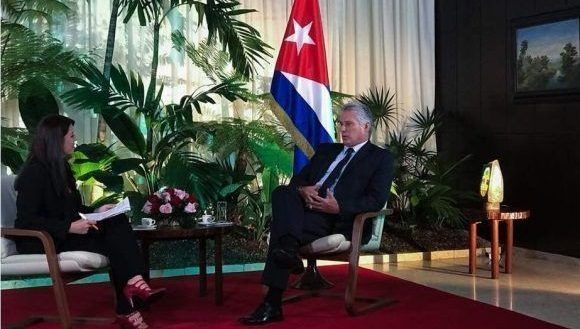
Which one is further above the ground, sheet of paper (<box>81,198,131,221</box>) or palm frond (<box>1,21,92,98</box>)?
palm frond (<box>1,21,92,98</box>)

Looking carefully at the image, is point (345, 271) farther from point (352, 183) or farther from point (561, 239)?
point (561, 239)

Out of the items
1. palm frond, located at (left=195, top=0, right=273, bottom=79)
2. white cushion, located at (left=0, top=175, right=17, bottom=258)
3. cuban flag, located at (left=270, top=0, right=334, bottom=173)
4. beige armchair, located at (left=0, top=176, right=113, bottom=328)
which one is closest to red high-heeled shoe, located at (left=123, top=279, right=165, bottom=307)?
beige armchair, located at (left=0, top=176, right=113, bottom=328)

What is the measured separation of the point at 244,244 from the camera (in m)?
5.99

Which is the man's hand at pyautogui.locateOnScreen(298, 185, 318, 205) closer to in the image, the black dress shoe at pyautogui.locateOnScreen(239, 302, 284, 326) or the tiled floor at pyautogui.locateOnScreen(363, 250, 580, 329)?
the black dress shoe at pyautogui.locateOnScreen(239, 302, 284, 326)

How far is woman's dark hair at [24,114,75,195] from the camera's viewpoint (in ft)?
11.9

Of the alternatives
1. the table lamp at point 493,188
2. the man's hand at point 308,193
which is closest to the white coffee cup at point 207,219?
the man's hand at point 308,193

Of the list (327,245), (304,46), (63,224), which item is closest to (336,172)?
(327,245)

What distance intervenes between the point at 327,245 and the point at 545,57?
3.44 meters

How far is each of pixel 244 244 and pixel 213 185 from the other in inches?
29.3

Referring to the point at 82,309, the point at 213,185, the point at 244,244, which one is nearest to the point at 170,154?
the point at 213,185

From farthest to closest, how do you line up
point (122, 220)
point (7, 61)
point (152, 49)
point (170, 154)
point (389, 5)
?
point (389, 5) → point (152, 49) → point (170, 154) → point (7, 61) → point (122, 220)

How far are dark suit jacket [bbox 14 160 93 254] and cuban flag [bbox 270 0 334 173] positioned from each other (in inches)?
76.8

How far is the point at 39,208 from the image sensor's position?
3.60m

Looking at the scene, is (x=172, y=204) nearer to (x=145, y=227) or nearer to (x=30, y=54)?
(x=145, y=227)
